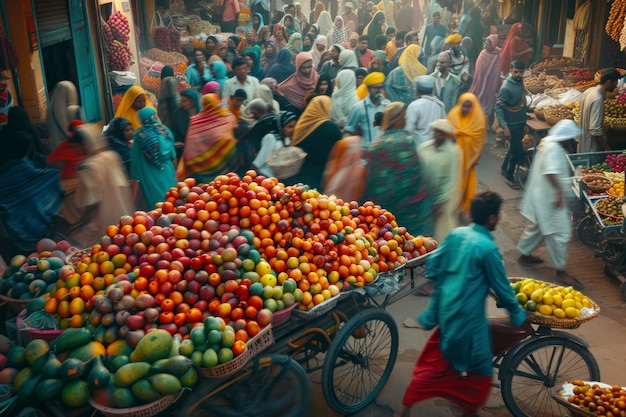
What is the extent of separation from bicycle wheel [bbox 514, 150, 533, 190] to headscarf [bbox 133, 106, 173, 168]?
5.26 meters

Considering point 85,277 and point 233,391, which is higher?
point 85,277

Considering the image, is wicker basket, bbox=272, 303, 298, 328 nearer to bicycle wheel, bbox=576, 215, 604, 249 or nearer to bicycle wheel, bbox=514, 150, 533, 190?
bicycle wheel, bbox=576, 215, 604, 249

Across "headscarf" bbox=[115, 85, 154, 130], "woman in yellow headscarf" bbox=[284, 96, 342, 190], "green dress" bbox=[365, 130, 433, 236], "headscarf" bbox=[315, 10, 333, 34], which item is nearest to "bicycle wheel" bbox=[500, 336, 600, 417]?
"green dress" bbox=[365, 130, 433, 236]

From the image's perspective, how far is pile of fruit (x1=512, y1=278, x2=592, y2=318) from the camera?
4.38 meters

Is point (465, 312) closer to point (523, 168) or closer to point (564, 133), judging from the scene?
point (564, 133)

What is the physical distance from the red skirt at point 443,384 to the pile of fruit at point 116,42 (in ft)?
28.7

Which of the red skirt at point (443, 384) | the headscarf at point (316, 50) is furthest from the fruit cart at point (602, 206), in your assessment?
the headscarf at point (316, 50)

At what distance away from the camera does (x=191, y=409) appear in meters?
3.76

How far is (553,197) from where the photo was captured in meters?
6.39

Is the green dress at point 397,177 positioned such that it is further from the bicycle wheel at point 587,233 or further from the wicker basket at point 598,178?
the bicycle wheel at point 587,233

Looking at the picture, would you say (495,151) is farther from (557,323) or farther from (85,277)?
(85,277)

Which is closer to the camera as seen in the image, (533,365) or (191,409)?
(191,409)

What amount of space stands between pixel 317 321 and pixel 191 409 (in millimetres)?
1035

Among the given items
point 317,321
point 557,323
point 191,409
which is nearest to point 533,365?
point 557,323
